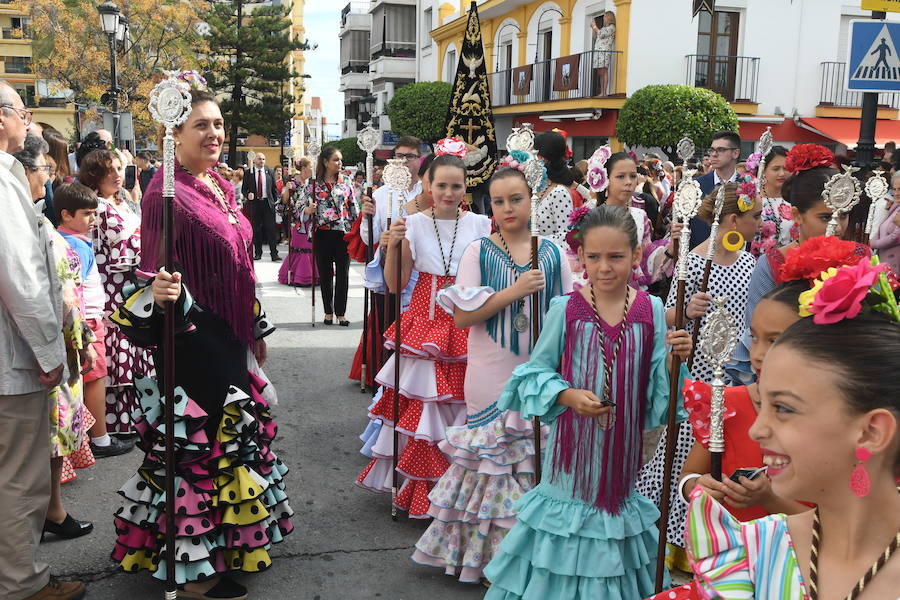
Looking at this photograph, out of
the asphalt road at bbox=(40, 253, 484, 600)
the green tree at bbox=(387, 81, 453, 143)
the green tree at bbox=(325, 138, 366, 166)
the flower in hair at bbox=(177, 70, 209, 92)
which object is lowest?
the asphalt road at bbox=(40, 253, 484, 600)

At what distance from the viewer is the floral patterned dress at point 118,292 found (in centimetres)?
598

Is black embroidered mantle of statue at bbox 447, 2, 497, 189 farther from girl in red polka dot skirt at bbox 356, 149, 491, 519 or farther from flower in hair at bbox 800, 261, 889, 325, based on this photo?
flower in hair at bbox 800, 261, 889, 325

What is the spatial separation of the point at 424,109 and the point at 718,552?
31999mm

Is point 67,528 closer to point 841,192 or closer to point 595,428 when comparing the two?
point 595,428

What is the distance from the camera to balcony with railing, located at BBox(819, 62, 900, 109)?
2386 centimetres

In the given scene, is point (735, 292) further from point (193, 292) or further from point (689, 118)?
point (689, 118)

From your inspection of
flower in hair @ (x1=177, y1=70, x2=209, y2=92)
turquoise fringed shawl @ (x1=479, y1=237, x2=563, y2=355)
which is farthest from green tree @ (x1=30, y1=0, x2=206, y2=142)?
turquoise fringed shawl @ (x1=479, y1=237, x2=563, y2=355)

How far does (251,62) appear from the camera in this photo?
128 feet

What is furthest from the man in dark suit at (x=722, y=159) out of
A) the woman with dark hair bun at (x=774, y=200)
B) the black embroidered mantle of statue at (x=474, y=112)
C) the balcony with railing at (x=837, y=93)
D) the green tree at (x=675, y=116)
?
the balcony with railing at (x=837, y=93)

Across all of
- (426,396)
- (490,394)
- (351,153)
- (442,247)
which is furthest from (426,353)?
(351,153)

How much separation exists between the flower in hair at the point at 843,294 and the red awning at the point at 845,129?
77.1ft

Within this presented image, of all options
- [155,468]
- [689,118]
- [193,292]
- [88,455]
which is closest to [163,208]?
[193,292]

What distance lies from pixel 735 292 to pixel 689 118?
53.0ft

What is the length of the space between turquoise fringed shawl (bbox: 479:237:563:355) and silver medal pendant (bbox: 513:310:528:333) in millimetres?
16
